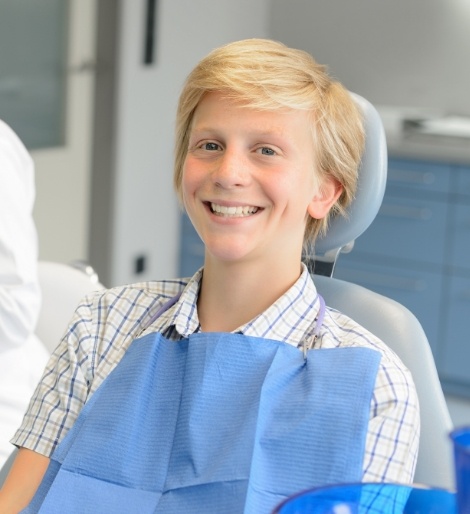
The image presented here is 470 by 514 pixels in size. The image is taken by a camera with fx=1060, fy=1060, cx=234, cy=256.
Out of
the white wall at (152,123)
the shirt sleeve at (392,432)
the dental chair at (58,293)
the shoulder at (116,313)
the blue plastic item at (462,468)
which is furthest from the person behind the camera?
the white wall at (152,123)

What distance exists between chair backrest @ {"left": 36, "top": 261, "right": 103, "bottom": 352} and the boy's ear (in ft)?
2.57

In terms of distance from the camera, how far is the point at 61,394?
1.47 meters

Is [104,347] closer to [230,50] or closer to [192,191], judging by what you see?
[192,191]

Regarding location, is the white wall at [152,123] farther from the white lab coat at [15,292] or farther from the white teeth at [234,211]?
the white teeth at [234,211]

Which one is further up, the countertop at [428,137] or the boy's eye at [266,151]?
the boy's eye at [266,151]

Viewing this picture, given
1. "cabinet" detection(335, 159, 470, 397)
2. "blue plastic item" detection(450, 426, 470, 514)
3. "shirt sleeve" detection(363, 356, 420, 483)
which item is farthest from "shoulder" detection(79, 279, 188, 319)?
"cabinet" detection(335, 159, 470, 397)

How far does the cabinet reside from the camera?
149 inches

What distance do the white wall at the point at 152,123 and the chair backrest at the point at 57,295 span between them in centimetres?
178

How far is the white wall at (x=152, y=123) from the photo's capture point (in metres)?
3.92

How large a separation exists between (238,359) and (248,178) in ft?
0.76

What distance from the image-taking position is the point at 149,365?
141cm

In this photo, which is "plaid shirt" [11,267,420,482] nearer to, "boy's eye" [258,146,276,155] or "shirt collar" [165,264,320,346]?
"shirt collar" [165,264,320,346]

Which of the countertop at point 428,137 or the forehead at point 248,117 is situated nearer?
the forehead at point 248,117

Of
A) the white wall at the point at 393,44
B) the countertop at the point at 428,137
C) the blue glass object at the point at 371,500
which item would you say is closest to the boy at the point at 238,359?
the blue glass object at the point at 371,500
